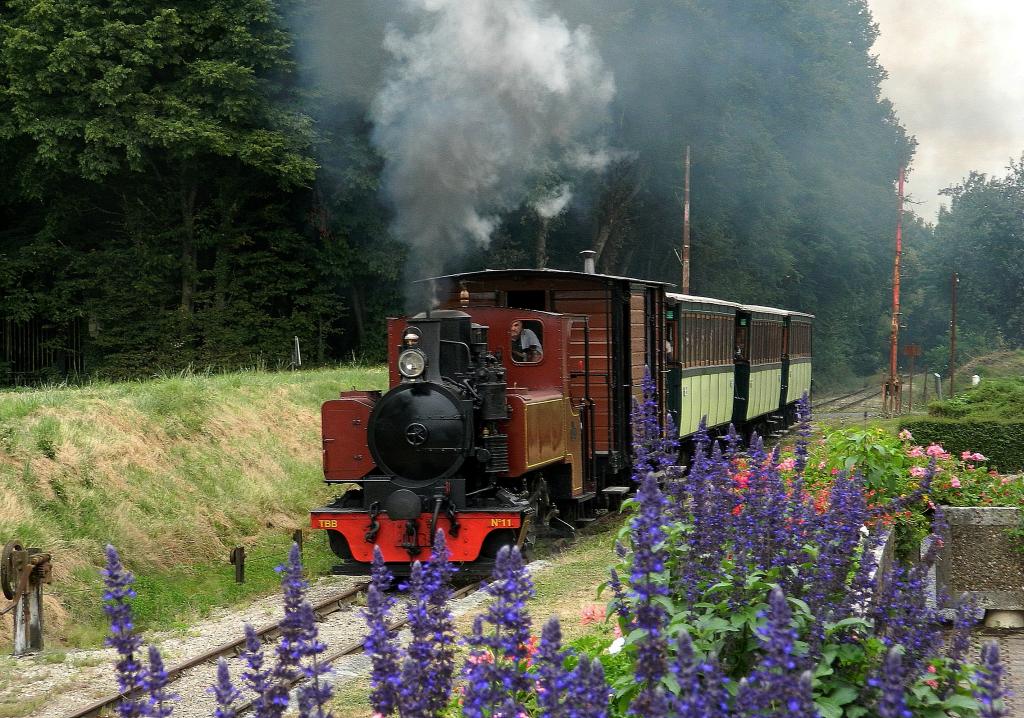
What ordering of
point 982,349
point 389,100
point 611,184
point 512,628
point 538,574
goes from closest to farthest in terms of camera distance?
1. point 512,628
2. point 538,574
3. point 389,100
4. point 611,184
5. point 982,349

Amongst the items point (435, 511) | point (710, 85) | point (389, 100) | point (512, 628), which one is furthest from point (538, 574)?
point (710, 85)

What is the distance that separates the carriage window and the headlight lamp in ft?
5.98

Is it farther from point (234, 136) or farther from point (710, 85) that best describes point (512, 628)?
point (710, 85)

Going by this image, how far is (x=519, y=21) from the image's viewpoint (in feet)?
63.6

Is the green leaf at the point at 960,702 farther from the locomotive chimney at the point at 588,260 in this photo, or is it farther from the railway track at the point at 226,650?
the locomotive chimney at the point at 588,260

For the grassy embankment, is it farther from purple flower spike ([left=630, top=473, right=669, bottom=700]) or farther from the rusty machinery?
purple flower spike ([left=630, top=473, right=669, bottom=700])

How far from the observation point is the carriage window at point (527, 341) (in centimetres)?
1177

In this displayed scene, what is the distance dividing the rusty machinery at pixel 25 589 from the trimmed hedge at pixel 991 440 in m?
11.0

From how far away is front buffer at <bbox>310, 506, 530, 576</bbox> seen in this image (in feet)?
33.4

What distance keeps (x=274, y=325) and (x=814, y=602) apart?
2567cm

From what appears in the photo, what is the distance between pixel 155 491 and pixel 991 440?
10.6 m

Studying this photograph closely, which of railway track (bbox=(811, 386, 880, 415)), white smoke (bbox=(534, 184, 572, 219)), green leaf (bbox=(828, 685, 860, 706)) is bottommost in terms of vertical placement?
railway track (bbox=(811, 386, 880, 415))

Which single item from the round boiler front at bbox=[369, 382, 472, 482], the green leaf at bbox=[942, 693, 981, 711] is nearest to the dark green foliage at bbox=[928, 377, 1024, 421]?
the round boiler front at bbox=[369, 382, 472, 482]

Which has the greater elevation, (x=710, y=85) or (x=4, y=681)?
(x=710, y=85)
